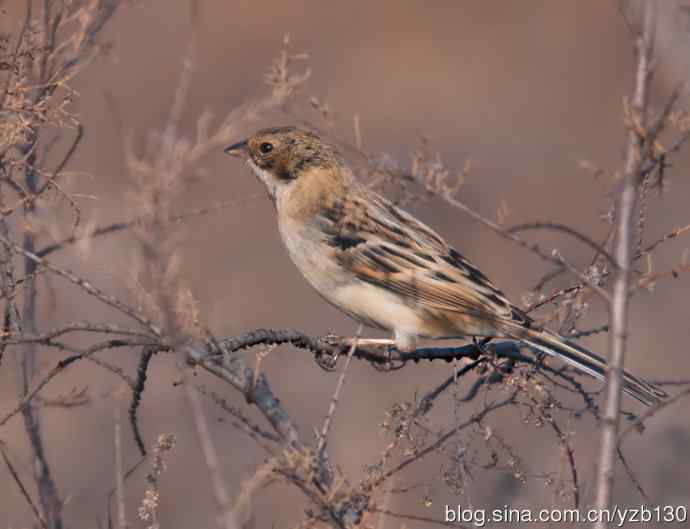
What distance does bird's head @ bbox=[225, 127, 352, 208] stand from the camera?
6.43 metres

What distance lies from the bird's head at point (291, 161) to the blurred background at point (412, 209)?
2.11 meters

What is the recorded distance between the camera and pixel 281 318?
1381 cm

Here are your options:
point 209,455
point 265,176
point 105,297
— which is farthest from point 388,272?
point 209,455

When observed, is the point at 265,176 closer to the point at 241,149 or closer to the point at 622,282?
the point at 241,149

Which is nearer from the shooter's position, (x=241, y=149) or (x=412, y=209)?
(x=241, y=149)

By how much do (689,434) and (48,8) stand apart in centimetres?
744

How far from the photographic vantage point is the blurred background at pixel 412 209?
33.3 feet

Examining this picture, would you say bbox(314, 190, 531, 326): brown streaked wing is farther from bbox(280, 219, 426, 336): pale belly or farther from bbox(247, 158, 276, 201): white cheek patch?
bbox(247, 158, 276, 201): white cheek patch

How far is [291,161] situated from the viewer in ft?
21.3

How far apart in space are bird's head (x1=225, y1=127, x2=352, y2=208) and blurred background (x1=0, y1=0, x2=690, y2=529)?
2.11m

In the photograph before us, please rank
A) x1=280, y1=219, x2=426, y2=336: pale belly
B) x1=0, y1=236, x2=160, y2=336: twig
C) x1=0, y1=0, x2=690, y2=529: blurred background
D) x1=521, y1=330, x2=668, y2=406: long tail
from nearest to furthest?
x1=0, y1=236, x2=160, y2=336: twig, x1=521, y1=330, x2=668, y2=406: long tail, x1=280, y1=219, x2=426, y2=336: pale belly, x1=0, y1=0, x2=690, y2=529: blurred background

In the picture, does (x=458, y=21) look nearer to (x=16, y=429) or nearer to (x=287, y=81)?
(x=16, y=429)

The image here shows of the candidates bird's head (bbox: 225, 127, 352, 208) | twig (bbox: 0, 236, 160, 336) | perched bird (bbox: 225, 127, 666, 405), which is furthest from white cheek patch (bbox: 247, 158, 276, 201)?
twig (bbox: 0, 236, 160, 336)

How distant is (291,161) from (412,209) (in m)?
3.85
